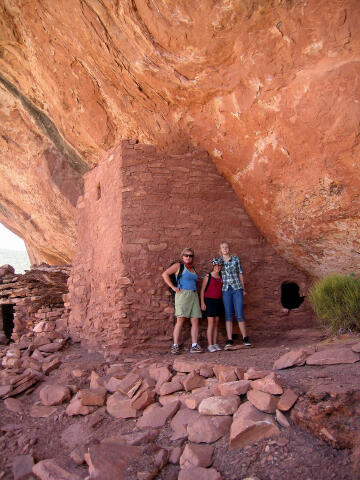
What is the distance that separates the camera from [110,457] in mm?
2803

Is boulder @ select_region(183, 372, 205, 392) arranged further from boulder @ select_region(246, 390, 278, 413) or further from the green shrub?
the green shrub

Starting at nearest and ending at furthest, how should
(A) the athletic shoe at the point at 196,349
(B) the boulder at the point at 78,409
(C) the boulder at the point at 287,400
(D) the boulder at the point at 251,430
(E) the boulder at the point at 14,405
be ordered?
(D) the boulder at the point at 251,430 < (C) the boulder at the point at 287,400 < (B) the boulder at the point at 78,409 < (E) the boulder at the point at 14,405 < (A) the athletic shoe at the point at 196,349

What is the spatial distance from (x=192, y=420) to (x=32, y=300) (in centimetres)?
527

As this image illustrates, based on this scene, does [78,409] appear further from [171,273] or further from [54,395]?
[171,273]

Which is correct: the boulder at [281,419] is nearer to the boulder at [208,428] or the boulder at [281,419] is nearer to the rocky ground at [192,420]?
the rocky ground at [192,420]

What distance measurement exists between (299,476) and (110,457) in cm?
120

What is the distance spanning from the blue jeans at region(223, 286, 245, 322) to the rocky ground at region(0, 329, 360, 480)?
0.79 metres

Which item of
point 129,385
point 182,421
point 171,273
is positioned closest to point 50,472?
point 182,421

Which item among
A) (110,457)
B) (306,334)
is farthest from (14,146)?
(110,457)

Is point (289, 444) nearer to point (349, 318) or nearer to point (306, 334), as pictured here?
point (349, 318)

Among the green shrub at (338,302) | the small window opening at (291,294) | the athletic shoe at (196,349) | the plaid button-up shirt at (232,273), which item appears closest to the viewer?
the green shrub at (338,302)

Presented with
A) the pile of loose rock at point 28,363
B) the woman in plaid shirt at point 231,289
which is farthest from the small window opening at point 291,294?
the pile of loose rock at point 28,363

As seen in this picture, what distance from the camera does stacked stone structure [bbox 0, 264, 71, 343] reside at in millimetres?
6690

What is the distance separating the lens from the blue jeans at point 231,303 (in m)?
5.19
